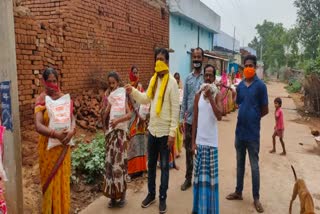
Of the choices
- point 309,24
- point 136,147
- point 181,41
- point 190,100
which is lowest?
point 136,147

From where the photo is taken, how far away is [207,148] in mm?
3660

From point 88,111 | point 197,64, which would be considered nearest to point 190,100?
point 197,64

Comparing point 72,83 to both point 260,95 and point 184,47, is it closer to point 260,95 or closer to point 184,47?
point 260,95

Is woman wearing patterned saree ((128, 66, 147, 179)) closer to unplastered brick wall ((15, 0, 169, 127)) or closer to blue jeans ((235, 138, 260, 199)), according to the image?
blue jeans ((235, 138, 260, 199))

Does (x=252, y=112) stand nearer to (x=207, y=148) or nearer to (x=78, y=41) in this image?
(x=207, y=148)

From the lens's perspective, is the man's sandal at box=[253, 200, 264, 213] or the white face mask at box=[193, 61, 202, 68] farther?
the white face mask at box=[193, 61, 202, 68]

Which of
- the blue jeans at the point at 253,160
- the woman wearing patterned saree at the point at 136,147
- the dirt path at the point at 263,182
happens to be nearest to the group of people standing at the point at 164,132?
the blue jeans at the point at 253,160

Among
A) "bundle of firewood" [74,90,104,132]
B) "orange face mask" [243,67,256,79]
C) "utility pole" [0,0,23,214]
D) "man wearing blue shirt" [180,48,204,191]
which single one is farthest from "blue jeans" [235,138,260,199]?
"bundle of firewood" [74,90,104,132]

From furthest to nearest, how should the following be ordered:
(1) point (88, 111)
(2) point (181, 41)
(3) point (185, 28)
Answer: (3) point (185, 28) < (2) point (181, 41) < (1) point (88, 111)

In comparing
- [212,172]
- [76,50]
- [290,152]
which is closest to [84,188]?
[212,172]

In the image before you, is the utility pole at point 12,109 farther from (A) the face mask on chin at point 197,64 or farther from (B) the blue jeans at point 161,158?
(A) the face mask on chin at point 197,64

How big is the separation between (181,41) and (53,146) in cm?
1145

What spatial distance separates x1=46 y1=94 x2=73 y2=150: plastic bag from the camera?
127 inches

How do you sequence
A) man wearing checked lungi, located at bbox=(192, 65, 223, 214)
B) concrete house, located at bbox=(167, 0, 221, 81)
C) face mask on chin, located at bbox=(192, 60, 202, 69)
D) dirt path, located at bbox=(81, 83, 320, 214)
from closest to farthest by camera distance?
man wearing checked lungi, located at bbox=(192, 65, 223, 214), dirt path, located at bbox=(81, 83, 320, 214), face mask on chin, located at bbox=(192, 60, 202, 69), concrete house, located at bbox=(167, 0, 221, 81)
